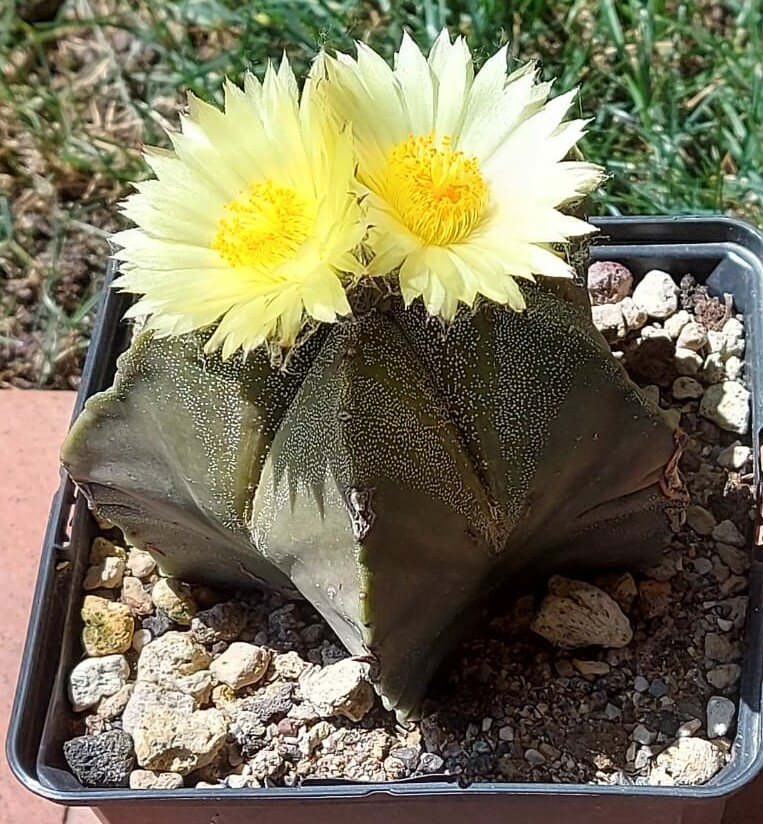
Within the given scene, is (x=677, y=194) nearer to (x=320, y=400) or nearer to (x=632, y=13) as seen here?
(x=632, y=13)

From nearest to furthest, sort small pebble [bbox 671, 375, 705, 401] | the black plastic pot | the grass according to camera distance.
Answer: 1. the black plastic pot
2. small pebble [bbox 671, 375, 705, 401]
3. the grass

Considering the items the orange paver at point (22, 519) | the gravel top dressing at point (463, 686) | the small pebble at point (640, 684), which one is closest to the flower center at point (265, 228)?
the gravel top dressing at point (463, 686)

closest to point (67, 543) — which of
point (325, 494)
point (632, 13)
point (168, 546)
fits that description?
point (168, 546)

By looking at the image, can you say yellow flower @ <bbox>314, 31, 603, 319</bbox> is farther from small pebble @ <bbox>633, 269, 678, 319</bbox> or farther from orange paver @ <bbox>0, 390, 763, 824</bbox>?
orange paver @ <bbox>0, 390, 763, 824</bbox>

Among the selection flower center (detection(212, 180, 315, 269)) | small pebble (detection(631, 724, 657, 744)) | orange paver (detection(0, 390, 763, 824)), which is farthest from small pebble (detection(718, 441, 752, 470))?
orange paver (detection(0, 390, 763, 824))

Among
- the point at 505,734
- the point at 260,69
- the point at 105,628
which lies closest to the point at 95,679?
the point at 105,628

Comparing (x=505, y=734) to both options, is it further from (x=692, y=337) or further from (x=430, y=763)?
(x=692, y=337)
